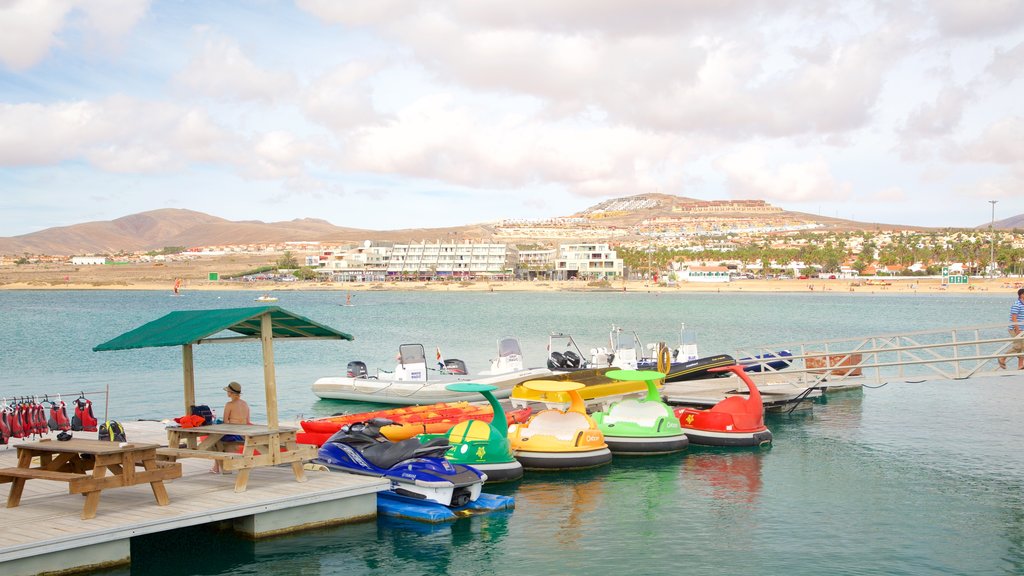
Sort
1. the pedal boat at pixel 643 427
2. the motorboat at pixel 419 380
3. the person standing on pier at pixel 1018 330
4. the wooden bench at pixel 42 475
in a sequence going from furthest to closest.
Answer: the motorboat at pixel 419 380, the pedal boat at pixel 643 427, the person standing on pier at pixel 1018 330, the wooden bench at pixel 42 475

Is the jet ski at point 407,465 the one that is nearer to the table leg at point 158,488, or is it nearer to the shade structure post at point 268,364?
the shade structure post at point 268,364

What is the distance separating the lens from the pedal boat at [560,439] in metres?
17.6

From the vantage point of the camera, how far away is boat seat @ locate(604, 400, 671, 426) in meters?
19.8

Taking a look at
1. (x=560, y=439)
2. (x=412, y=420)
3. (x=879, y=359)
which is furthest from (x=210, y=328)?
(x=879, y=359)

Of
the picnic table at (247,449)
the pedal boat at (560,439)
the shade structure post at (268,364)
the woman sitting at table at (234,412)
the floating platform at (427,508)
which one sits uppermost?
the shade structure post at (268,364)

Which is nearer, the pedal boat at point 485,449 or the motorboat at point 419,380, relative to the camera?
the pedal boat at point 485,449

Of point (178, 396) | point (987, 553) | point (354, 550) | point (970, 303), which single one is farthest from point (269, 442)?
point (970, 303)

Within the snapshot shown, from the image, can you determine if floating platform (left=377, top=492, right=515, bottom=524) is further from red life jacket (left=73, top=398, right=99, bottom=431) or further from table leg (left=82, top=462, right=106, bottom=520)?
red life jacket (left=73, top=398, right=99, bottom=431)

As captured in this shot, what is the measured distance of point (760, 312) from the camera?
98.4 meters

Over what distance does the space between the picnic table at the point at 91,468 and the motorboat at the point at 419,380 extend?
1433 cm

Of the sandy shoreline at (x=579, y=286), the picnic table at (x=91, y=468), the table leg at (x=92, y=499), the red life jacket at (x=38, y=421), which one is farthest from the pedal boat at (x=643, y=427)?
the sandy shoreline at (x=579, y=286)

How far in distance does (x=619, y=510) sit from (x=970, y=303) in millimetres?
119952

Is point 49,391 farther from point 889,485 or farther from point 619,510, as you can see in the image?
point 889,485

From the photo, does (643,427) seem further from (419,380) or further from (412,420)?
(419,380)
